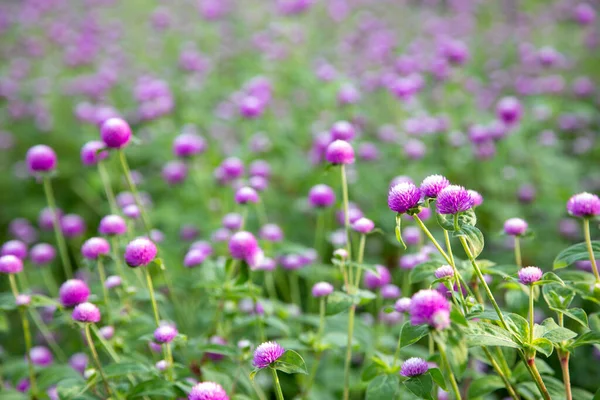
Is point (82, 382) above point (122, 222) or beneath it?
beneath

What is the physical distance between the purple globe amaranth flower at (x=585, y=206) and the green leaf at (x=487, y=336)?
0.45 m

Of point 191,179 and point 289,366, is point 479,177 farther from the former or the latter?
point 289,366

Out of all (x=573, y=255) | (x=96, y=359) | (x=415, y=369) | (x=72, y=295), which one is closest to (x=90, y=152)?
(x=72, y=295)

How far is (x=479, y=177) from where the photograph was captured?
4.45 metres

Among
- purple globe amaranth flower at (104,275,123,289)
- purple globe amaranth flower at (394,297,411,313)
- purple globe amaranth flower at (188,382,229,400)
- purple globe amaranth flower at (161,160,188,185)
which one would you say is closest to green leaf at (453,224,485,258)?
purple globe amaranth flower at (394,297,411,313)

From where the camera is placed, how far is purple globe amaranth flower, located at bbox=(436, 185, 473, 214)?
1.56 metres

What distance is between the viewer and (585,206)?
5.65 ft

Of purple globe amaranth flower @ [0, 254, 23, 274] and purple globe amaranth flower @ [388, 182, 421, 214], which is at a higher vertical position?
purple globe amaranth flower @ [388, 182, 421, 214]

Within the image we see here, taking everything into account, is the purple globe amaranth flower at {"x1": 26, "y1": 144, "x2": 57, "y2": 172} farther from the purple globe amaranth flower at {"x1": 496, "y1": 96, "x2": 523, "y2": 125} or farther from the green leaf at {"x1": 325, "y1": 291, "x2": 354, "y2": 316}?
the purple globe amaranth flower at {"x1": 496, "y1": 96, "x2": 523, "y2": 125}

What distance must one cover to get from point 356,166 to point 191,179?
1375 millimetres

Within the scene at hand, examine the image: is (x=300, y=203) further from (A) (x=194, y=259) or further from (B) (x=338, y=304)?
(B) (x=338, y=304)

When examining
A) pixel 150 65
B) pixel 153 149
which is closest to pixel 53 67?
pixel 150 65

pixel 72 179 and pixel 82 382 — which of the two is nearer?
pixel 82 382

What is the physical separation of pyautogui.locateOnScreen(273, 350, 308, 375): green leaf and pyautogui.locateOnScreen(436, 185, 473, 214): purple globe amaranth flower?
61 cm
